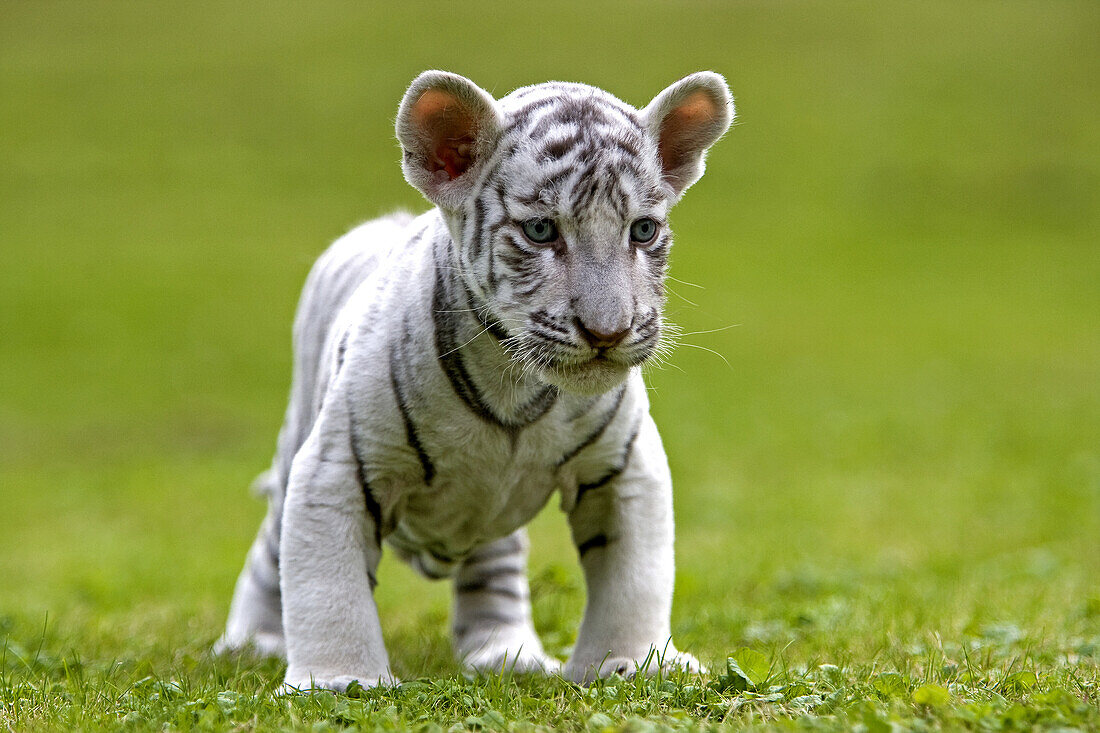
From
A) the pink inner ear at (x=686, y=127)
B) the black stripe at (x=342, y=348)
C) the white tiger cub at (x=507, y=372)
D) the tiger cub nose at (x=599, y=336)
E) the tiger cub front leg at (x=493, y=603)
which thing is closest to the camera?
the tiger cub nose at (x=599, y=336)

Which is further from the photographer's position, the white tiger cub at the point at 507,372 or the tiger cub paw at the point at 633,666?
the tiger cub paw at the point at 633,666

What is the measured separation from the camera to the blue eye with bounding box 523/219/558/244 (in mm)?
3844

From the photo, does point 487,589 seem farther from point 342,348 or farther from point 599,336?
point 599,336

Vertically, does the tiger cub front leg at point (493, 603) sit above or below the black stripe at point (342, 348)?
below

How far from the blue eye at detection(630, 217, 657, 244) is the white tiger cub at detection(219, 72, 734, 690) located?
0.03 feet

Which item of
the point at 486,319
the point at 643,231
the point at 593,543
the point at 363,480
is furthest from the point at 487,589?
the point at 643,231

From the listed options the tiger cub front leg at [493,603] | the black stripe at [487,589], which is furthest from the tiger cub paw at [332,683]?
the black stripe at [487,589]

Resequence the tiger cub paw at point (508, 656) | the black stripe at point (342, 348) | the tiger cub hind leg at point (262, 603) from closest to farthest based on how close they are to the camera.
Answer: the black stripe at point (342, 348) < the tiger cub paw at point (508, 656) < the tiger cub hind leg at point (262, 603)

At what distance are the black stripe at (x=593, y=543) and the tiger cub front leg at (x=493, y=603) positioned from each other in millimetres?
821

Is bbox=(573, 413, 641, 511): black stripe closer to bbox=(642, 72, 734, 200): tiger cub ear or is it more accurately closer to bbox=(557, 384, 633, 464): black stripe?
bbox=(557, 384, 633, 464): black stripe

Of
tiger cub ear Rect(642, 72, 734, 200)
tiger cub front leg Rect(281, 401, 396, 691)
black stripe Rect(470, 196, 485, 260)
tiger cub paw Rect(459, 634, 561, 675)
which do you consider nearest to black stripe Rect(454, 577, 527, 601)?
tiger cub paw Rect(459, 634, 561, 675)

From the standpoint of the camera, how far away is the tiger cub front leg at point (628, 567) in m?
4.29

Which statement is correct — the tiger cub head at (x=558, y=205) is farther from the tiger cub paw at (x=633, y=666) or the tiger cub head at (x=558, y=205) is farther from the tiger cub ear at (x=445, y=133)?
the tiger cub paw at (x=633, y=666)

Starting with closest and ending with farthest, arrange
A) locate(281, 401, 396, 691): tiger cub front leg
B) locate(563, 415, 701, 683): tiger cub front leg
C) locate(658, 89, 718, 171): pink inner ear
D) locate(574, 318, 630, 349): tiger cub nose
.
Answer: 1. locate(574, 318, 630, 349): tiger cub nose
2. locate(281, 401, 396, 691): tiger cub front leg
3. locate(658, 89, 718, 171): pink inner ear
4. locate(563, 415, 701, 683): tiger cub front leg
